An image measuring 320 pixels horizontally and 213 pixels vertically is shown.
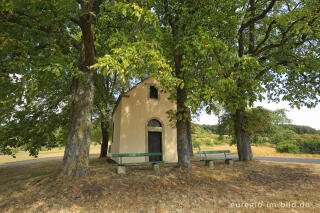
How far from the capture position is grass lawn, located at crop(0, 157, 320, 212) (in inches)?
182

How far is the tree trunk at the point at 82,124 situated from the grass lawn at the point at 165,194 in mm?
577

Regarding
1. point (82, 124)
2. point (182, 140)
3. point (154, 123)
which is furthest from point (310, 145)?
point (82, 124)

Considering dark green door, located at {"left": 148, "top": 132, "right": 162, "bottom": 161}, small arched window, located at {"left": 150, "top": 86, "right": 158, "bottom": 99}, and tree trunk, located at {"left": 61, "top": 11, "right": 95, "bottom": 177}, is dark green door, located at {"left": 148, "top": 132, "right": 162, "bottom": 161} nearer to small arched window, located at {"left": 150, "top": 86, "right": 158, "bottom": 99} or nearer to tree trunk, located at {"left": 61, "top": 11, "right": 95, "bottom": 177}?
small arched window, located at {"left": 150, "top": 86, "right": 158, "bottom": 99}

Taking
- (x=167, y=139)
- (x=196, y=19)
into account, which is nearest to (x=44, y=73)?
(x=196, y=19)

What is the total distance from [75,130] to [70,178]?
189 centimetres

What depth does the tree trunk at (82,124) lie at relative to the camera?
6727 millimetres

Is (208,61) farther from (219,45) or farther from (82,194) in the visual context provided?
(82,194)

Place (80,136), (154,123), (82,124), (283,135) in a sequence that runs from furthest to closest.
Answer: (283,135)
(154,123)
(82,124)
(80,136)

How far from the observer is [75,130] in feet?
23.2

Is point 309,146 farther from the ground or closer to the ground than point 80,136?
closer to the ground

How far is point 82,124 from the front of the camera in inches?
281

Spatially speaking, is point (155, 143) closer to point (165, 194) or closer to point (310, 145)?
point (165, 194)

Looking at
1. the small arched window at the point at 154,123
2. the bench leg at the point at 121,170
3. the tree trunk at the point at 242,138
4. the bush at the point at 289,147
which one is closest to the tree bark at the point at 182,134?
the bench leg at the point at 121,170

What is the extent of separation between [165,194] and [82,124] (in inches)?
175
